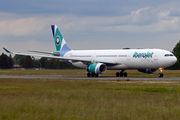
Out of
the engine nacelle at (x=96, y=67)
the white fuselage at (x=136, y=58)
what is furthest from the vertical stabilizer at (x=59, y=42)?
the engine nacelle at (x=96, y=67)

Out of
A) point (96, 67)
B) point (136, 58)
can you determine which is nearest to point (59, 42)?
point (96, 67)

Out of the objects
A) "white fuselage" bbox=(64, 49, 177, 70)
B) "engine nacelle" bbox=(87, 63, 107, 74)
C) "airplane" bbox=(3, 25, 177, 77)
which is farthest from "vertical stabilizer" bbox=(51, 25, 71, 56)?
"engine nacelle" bbox=(87, 63, 107, 74)

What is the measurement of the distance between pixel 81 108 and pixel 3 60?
429ft

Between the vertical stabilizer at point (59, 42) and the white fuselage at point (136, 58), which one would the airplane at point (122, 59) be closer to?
the white fuselage at point (136, 58)

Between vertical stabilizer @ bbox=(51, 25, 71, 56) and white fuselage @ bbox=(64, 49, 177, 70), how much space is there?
5.85 m

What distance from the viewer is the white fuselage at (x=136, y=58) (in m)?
40.2

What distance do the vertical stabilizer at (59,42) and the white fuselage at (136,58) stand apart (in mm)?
5853

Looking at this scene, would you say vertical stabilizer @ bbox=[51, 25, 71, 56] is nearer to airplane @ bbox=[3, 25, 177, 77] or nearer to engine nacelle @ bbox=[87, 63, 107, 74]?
airplane @ bbox=[3, 25, 177, 77]

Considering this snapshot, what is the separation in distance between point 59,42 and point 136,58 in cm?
1716

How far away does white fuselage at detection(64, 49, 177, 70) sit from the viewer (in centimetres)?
4022

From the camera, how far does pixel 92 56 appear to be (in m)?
48.5

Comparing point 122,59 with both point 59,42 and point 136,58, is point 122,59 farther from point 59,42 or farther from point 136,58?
point 59,42

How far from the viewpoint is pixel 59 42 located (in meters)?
54.1

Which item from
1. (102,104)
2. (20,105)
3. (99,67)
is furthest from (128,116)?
(99,67)
